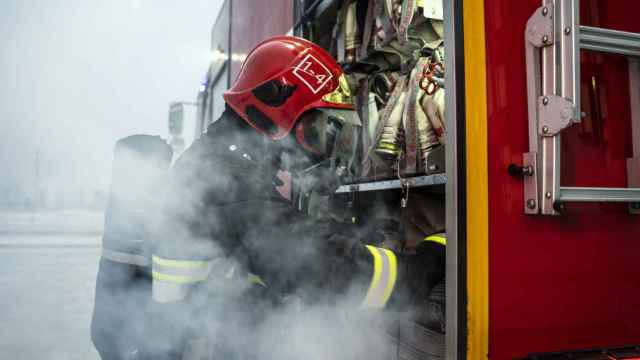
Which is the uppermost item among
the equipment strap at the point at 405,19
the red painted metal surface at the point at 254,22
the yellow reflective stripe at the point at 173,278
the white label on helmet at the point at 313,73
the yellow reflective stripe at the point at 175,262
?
the red painted metal surface at the point at 254,22

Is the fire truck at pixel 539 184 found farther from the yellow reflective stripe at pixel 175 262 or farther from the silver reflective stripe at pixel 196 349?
the silver reflective stripe at pixel 196 349

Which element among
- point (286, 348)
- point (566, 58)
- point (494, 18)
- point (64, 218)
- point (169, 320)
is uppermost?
point (494, 18)

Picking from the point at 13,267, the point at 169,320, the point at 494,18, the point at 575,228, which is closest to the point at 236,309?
the point at 169,320

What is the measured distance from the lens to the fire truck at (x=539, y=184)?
1.18 meters

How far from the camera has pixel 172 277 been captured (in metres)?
1.45

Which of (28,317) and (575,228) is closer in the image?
(575,228)

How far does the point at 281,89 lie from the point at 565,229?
102 cm

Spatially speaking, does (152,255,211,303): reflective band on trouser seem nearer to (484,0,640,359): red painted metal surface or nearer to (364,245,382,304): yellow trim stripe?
→ (364,245,382,304): yellow trim stripe

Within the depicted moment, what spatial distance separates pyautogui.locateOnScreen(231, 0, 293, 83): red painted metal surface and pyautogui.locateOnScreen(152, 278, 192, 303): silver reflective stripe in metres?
2.05

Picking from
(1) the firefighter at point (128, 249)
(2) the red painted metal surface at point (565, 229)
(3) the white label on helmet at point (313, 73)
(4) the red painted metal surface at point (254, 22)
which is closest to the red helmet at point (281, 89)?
(3) the white label on helmet at point (313, 73)

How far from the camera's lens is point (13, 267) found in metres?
1.33

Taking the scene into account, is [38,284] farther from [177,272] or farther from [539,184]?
[539,184]

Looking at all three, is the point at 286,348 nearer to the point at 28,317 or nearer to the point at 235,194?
the point at 235,194

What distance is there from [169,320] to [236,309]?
254 millimetres
